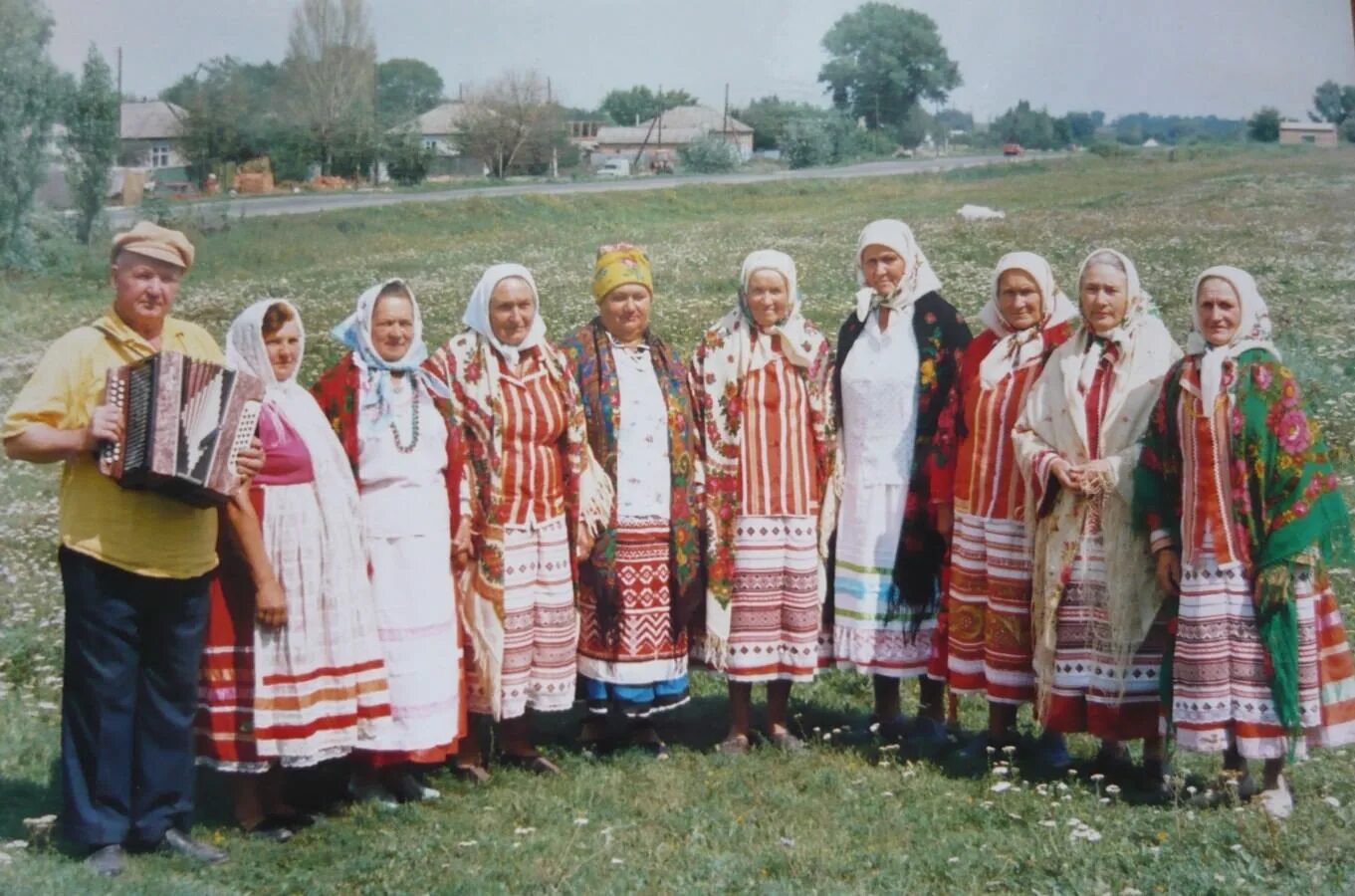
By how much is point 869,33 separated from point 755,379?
1617mm

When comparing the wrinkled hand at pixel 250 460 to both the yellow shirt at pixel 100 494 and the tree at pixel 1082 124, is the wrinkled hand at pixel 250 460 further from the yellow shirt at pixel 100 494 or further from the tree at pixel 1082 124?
the tree at pixel 1082 124

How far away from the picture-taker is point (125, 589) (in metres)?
3.44

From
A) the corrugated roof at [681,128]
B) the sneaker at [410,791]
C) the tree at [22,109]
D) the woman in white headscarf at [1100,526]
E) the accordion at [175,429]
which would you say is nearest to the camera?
the accordion at [175,429]

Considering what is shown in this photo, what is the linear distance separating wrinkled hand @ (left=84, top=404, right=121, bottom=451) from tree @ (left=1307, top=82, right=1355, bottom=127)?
4.52 meters

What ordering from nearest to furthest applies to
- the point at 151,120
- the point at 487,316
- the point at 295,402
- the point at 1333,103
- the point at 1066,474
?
the point at 295,402 → the point at 1066,474 → the point at 487,316 → the point at 151,120 → the point at 1333,103

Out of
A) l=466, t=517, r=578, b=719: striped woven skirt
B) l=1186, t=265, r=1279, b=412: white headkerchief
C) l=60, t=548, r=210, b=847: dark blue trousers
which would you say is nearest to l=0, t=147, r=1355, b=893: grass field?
l=60, t=548, r=210, b=847: dark blue trousers

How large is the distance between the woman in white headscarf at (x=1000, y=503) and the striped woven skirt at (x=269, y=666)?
2027 millimetres

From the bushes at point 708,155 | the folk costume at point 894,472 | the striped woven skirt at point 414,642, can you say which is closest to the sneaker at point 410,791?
the striped woven skirt at point 414,642

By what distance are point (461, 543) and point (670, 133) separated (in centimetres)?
227

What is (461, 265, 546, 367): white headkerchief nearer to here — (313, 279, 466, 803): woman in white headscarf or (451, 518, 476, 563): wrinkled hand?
(313, 279, 466, 803): woman in white headscarf

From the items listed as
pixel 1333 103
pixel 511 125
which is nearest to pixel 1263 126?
pixel 1333 103

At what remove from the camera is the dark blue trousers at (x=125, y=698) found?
3434 mm

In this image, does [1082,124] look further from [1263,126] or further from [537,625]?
[537,625]

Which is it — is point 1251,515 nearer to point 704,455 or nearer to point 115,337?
point 704,455
